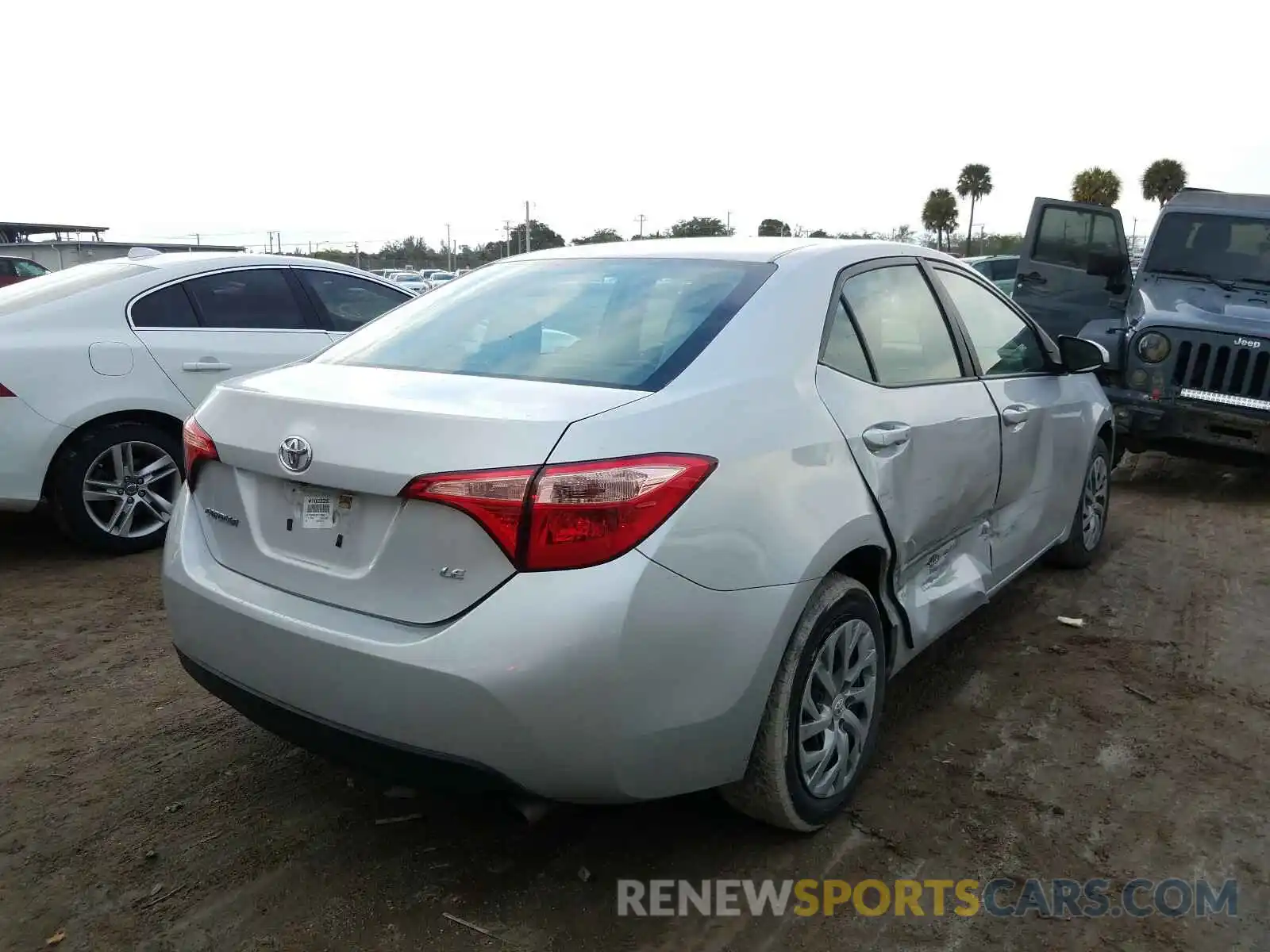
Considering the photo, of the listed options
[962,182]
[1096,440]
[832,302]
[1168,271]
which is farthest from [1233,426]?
[962,182]

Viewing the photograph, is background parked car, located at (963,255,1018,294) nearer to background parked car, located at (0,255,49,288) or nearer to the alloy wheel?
the alloy wheel

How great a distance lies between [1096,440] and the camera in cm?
509

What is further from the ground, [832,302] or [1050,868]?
[832,302]

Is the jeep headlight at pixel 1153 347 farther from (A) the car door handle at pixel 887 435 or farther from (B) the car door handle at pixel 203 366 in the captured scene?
(B) the car door handle at pixel 203 366

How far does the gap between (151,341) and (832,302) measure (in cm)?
399

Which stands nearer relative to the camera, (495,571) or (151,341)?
(495,571)

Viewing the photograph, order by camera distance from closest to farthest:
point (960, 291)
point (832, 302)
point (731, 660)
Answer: point (731, 660), point (832, 302), point (960, 291)

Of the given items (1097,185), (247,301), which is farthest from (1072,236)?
(1097,185)

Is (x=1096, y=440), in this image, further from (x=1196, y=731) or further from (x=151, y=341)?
(x=151, y=341)

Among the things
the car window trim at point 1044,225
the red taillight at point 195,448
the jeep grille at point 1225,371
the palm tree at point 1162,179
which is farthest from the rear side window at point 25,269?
the palm tree at point 1162,179

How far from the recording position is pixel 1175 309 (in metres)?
7.28

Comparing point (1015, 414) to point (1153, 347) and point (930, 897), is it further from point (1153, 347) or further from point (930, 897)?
point (1153, 347)

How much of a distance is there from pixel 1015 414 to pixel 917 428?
0.99 m

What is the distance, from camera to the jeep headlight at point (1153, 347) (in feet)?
Result: 23.1
